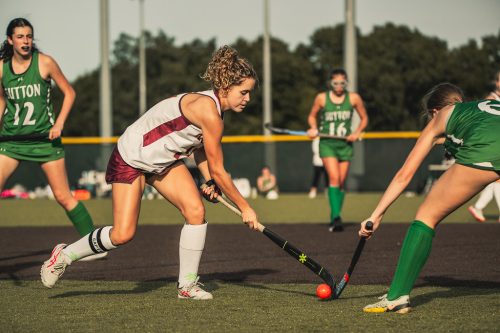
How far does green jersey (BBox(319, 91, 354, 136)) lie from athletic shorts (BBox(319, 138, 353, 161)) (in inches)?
12.7

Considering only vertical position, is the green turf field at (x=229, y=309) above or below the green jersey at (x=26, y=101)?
below

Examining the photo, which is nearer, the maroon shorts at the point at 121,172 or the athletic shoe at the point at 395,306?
the athletic shoe at the point at 395,306

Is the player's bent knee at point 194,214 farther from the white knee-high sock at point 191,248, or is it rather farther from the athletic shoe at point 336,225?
the athletic shoe at point 336,225

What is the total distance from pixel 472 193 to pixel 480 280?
1.98 m

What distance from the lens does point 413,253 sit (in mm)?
5660

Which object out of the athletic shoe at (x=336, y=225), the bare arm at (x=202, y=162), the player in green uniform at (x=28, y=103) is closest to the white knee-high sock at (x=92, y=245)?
the bare arm at (x=202, y=162)

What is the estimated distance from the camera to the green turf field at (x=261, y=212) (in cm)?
1531

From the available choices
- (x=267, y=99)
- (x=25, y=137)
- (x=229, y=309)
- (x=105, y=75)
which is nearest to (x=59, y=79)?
(x=25, y=137)

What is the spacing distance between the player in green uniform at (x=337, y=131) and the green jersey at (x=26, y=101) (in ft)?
15.4

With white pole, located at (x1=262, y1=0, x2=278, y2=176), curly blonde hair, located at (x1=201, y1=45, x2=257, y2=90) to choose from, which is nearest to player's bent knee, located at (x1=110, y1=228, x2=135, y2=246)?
curly blonde hair, located at (x1=201, y1=45, x2=257, y2=90)

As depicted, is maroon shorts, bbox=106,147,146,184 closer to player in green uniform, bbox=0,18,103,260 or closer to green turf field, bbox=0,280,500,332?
green turf field, bbox=0,280,500,332

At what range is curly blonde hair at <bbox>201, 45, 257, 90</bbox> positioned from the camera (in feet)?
20.6

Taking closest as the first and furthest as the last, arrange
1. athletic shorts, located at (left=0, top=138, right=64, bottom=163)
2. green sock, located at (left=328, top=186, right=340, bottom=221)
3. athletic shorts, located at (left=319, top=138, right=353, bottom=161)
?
athletic shorts, located at (left=0, top=138, right=64, bottom=163) → green sock, located at (left=328, top=186, right=340, bottom=221) → athletic shorts, located at (left=319, top=138, right=353, bottom=161)

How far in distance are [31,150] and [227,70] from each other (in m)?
2.77
